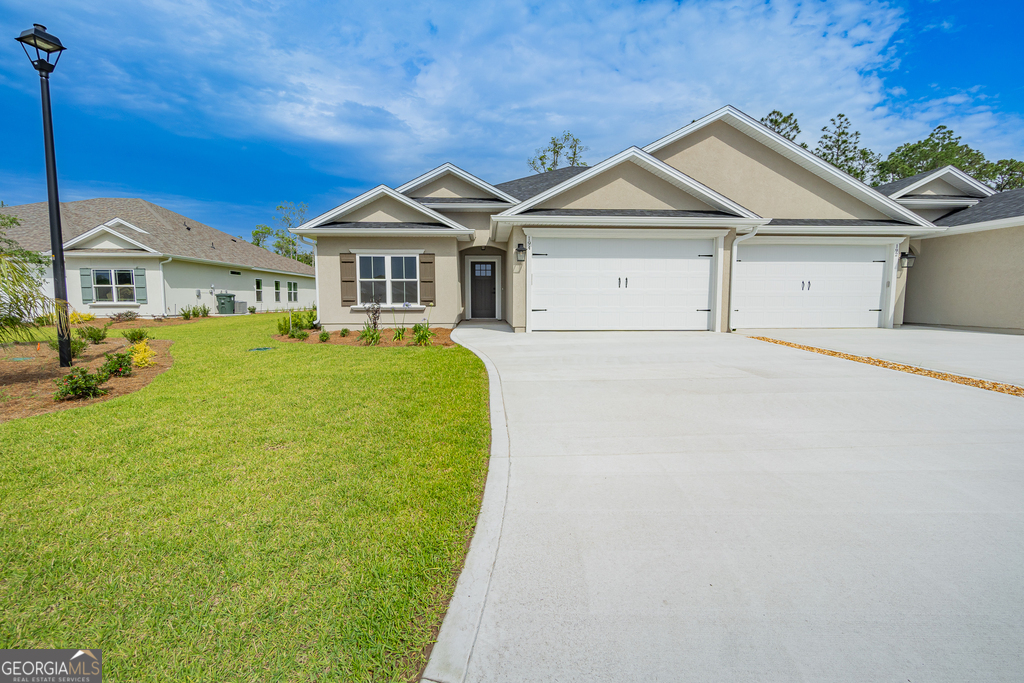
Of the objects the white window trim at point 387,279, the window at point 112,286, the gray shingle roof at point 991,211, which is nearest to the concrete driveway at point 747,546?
the white window trim at point 387,279

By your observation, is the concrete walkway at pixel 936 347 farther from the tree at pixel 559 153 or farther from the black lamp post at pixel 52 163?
the tree at pixel 559 153

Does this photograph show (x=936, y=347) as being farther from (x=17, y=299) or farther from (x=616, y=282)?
(x=17, y=299)

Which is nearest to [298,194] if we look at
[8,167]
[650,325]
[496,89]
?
[8,167]

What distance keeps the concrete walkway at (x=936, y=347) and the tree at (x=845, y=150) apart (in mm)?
29060

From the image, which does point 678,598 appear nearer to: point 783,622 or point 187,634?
point 783,622

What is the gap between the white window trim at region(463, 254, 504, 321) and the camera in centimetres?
1579

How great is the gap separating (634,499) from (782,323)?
39.6 ft

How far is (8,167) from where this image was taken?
23.2 meters

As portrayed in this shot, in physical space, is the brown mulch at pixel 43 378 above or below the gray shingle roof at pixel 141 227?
below

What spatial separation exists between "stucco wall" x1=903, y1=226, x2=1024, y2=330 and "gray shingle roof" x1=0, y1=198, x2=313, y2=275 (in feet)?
94.7

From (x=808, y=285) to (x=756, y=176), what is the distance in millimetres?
3770

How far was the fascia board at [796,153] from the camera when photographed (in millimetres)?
12141

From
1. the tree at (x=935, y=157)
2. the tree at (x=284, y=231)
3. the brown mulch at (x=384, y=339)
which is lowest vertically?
the brown mulch at (x=384, y=339)

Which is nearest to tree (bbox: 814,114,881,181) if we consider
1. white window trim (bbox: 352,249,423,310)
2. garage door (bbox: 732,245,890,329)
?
garage door (bbox: 732,245,890,329)
